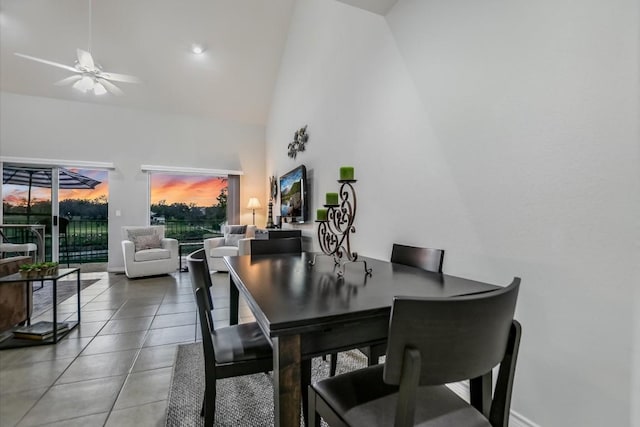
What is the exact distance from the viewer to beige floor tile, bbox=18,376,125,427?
1.46 m

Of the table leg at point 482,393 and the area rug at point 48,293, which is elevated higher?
the table leg at point 482,393

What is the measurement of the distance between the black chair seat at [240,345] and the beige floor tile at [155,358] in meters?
0.92

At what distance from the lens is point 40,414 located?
148 cm

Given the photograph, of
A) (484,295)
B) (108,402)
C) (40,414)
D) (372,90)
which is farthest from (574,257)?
(40,414)

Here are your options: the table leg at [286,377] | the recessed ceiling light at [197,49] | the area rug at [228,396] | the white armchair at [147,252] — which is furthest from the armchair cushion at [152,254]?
the table leg at [286,377]

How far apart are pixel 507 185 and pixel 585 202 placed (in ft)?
1.06

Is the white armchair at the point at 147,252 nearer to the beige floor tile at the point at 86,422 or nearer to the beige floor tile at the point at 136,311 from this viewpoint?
the beige floor tile at the point at 136,311

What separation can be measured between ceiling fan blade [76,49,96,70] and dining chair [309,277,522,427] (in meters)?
4.20

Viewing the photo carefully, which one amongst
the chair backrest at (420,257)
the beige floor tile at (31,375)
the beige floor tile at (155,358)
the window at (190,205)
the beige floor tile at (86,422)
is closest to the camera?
the beige floor tile at (86,422)

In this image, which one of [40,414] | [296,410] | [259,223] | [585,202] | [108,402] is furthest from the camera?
[259,223]

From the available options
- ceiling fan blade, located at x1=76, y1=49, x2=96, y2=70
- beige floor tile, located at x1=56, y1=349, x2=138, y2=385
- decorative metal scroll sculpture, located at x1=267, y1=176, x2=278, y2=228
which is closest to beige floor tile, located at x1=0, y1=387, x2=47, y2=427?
beige floor tile, located at x1=56, y1=349, x2=138, y2=385

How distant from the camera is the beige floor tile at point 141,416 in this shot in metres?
1.42

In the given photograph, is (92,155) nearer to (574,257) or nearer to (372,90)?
(372,90)

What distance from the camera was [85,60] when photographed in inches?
129
